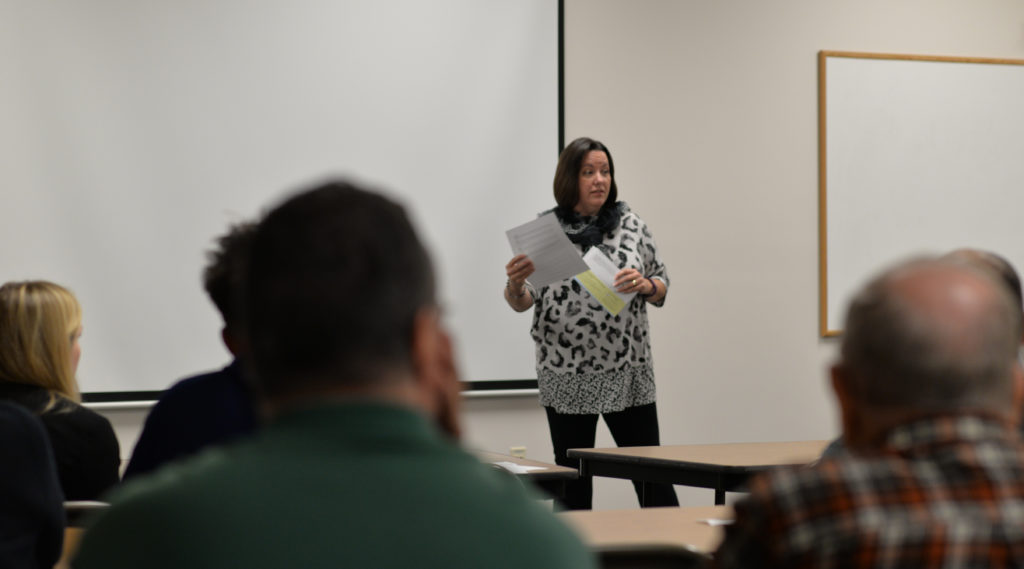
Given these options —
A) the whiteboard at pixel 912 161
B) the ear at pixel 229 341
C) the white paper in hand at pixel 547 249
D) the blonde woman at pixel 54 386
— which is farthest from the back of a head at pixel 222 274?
the whiteboard at pixel 912 161

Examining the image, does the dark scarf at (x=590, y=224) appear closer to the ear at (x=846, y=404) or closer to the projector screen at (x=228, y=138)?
the projector screen at (x=228, y=138)

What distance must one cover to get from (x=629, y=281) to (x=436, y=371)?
3514 mm

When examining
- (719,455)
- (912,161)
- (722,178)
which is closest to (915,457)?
(719,455)

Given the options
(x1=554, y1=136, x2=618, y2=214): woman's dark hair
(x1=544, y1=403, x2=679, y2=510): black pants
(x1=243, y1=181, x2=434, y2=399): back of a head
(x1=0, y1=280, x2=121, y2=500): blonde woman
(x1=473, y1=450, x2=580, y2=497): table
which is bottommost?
(x1=544, y1=403, x2=679, y2=510): black pants

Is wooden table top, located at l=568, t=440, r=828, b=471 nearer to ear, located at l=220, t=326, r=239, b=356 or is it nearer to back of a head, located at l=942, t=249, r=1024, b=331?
back of a head, located at l=942, t=249, r=1024, b=331

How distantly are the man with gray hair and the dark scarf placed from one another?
3.44 meters

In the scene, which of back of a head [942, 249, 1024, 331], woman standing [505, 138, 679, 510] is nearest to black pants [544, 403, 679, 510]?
woman standing [505, 138, 679, 510]

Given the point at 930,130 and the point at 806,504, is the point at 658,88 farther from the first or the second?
the point at 806,504

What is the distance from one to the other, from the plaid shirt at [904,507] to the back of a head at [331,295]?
396 mm

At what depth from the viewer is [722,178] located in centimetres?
596

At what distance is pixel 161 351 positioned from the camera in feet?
16.4

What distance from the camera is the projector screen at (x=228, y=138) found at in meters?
4.84

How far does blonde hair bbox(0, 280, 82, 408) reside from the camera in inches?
95.7

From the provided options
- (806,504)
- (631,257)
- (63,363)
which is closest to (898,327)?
(806,504)
